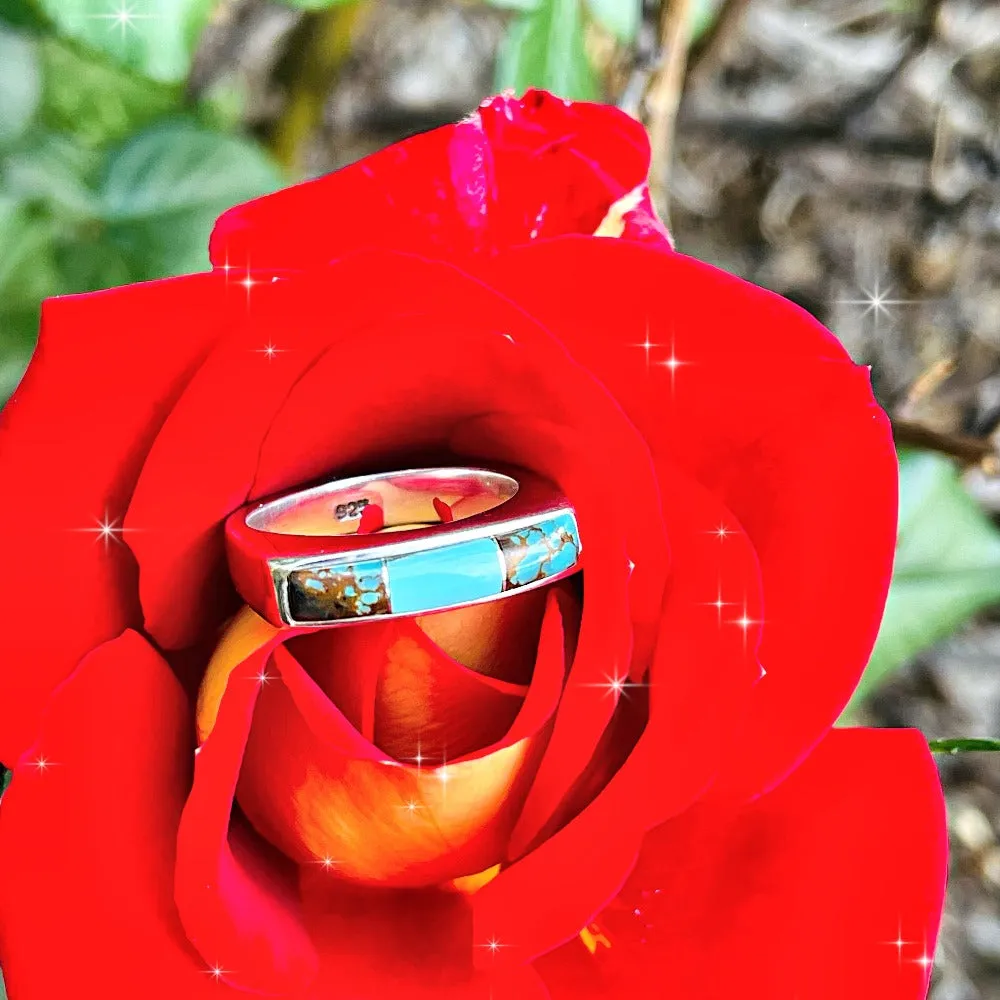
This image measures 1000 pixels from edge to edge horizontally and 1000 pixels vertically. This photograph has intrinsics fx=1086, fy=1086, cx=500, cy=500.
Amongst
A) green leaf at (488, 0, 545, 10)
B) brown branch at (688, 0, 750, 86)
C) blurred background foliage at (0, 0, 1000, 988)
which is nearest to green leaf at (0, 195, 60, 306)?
blurred background foliage at (0, 0, 1000, 988)

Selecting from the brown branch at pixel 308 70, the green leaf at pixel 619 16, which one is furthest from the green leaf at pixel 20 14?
the green leaf at pixel 619 16

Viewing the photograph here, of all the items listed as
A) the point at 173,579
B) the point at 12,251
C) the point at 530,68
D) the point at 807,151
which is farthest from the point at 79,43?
the point at 807,151

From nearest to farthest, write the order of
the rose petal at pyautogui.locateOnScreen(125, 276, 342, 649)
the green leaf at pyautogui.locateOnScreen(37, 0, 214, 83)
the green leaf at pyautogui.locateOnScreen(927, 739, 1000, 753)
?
the rose petal at pyautogui.locateOnScreen(125, 276, 342, 649)
the green leaf at pyautogui.locateOnScreen(927, 739, 1000, 753)
the green leaf at pyautogui.locateOnScreen(37, 0, 214, 83)

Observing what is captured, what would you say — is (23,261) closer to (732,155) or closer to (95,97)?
(95,97)

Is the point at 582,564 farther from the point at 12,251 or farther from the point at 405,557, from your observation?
the point at 12,251

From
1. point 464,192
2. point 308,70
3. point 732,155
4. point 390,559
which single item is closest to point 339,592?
point 390,559

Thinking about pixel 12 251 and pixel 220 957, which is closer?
pixel 220 957

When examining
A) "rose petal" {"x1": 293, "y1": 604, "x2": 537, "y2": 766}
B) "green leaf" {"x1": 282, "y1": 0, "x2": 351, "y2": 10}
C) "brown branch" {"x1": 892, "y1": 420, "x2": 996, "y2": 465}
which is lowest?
"brown branch" {"x1": 892, "y1": 420, "x2": 996, "y2": 465}

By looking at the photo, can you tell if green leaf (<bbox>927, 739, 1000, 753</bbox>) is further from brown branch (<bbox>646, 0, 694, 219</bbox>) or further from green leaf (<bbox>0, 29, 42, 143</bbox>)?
green leaf (<bbox>0, 29, 42, 143</bbox>)

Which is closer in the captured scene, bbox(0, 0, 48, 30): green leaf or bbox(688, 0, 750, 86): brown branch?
bbox(0, 0, 48, 30): green leaf
